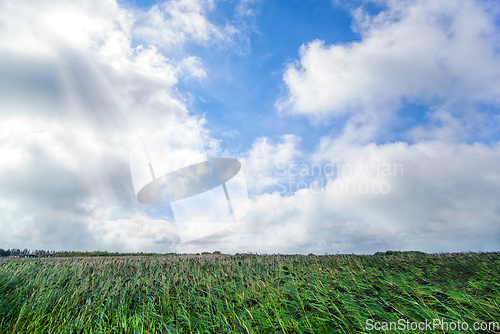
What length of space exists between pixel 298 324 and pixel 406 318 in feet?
7.34

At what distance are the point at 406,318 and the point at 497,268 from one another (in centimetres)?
1695

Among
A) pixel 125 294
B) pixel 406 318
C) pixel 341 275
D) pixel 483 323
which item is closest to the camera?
pixel 483 323

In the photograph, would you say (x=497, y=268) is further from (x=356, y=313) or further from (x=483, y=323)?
(x=356, y=313)

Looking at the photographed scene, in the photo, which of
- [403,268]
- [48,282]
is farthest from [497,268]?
[48,282]

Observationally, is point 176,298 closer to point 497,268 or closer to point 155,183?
point 155,183

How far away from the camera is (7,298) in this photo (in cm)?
929

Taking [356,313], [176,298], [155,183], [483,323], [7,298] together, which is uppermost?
[155,183]

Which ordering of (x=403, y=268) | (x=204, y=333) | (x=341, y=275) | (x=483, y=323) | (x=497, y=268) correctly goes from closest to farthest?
(x=483, y=323) → (x=204, y=333) → (x=341, y=275) → (x=497, y=268) → (x=403, y=268)

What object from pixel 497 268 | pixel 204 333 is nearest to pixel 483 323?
pixel 204 333

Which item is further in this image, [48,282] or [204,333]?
[48,282]

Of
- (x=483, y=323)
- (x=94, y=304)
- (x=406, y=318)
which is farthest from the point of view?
(x=94, y=304)

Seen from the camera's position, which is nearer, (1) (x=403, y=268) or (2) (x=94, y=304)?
(2) (x=94, y=304)

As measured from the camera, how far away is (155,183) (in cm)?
1459

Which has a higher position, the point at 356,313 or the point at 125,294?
the point at 125,294
